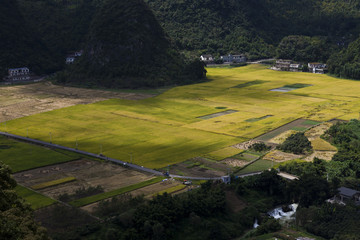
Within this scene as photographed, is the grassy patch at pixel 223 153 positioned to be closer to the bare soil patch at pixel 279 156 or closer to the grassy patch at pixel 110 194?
the bare soil patch at pixel 279 156

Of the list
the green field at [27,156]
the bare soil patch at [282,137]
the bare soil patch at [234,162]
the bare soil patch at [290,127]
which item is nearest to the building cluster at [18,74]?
the green field at [27,156]

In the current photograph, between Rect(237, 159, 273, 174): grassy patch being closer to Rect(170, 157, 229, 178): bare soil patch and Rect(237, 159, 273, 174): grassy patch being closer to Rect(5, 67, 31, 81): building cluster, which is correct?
Rect(170, 157, 229, 178): bare soil patch

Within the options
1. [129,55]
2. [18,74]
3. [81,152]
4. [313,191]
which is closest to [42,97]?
[18,74]

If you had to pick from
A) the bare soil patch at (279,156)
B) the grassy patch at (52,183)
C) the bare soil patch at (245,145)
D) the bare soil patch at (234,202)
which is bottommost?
the bare soil patch at (234,202)

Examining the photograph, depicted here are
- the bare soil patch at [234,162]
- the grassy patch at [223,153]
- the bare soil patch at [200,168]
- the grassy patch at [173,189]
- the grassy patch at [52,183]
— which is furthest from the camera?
the grassy patch at [223,153]

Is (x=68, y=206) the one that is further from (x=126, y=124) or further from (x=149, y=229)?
(x=126, y=124)

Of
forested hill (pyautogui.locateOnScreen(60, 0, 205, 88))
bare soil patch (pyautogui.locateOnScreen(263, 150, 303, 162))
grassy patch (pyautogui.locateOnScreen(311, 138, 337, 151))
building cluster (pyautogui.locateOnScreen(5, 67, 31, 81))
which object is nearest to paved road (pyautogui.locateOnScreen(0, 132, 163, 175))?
bare soil patch (pyautogui.locateOnScreen(263, 150, 303, 162))
